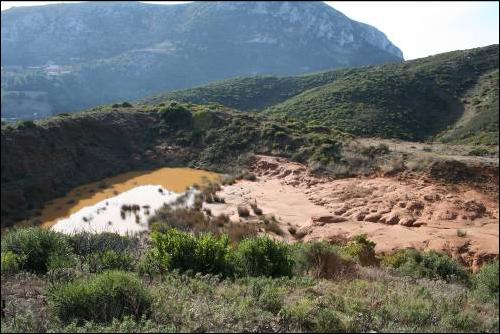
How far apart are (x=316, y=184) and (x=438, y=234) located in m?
8.09

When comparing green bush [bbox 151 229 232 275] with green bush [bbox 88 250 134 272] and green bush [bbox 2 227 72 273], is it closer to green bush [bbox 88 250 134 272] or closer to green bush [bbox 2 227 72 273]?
green bush [bbox 88 250 134 272]

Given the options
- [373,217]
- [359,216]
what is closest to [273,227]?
[359,216]

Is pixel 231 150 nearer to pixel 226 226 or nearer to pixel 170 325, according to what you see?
pixel 226 226

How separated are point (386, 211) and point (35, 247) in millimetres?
13327

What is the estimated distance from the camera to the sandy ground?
1481 cm

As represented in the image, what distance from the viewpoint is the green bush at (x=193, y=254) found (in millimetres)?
7504

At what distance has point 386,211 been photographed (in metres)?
17.8

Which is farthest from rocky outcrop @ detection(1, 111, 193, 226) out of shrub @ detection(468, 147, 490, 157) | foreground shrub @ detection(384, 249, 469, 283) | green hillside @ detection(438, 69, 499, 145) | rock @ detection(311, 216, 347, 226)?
green hillside @ detection(438, 69, 499, 145)

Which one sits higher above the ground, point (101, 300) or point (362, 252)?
point (101, 300)

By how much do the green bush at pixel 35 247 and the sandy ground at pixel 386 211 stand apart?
9.58 m

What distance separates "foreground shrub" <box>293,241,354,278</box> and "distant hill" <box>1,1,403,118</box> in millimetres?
89278

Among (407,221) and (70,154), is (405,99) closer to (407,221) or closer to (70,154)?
(407,221)

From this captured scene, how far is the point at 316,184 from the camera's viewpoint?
891 inches

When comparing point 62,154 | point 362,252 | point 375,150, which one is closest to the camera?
point 362,252
